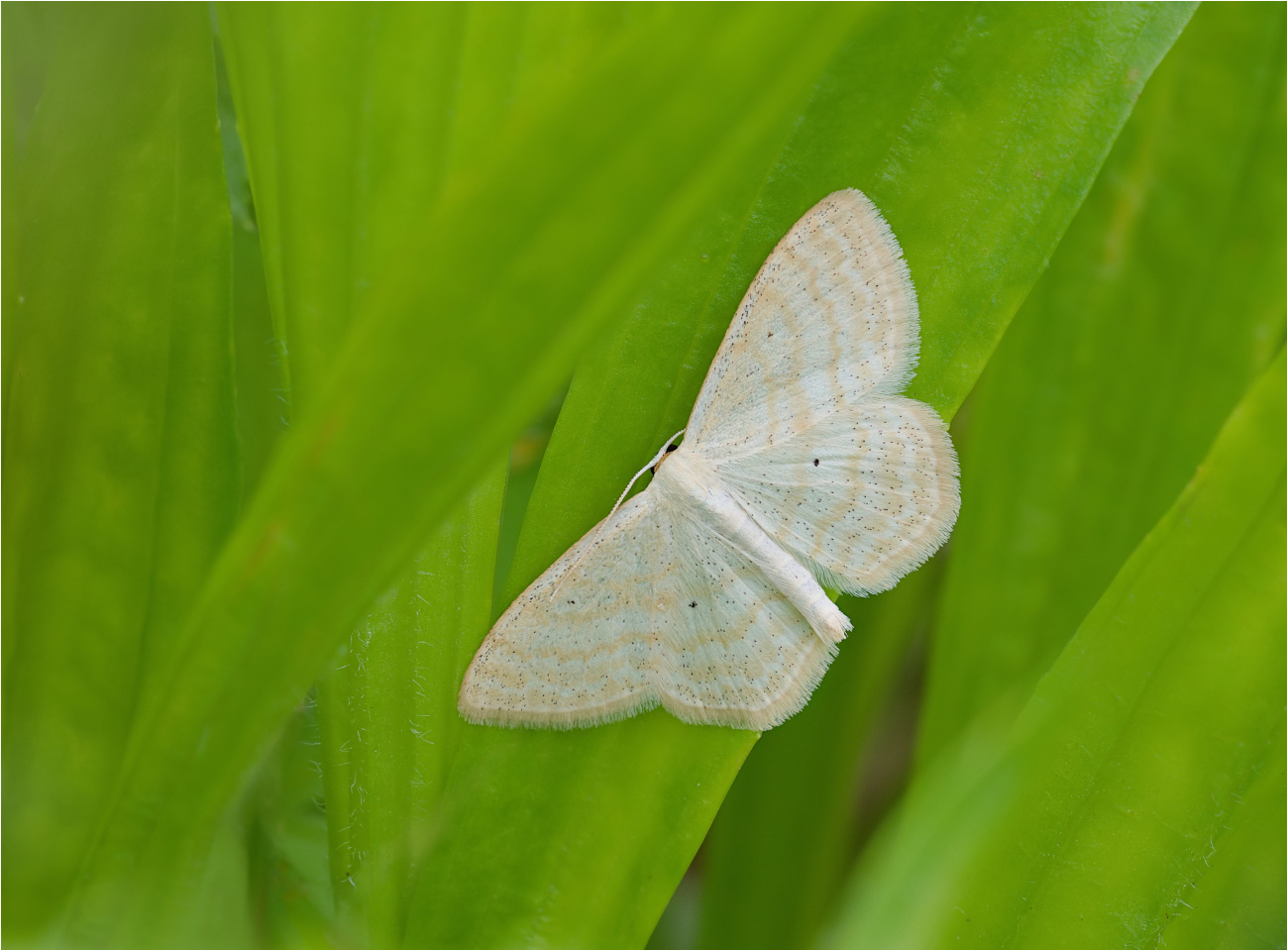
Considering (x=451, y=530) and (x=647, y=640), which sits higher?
(x=451, y=530)

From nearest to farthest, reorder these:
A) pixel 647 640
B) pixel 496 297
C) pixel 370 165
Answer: pixel 496 297
pixel 370 165
pixel 647 640

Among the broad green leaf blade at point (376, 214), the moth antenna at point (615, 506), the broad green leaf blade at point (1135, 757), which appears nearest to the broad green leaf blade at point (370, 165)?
the broad green leaf blade at point (376, 214)

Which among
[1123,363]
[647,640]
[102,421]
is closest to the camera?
[102,421]

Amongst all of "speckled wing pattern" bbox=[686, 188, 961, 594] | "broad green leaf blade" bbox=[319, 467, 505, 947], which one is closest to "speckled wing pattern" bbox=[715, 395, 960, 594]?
"speckled wing pattern" bbox=[686, 188, 961, 594]

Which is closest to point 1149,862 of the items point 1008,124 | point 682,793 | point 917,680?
point 682,793

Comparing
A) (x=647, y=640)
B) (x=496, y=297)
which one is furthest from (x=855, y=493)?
(x=496, y=297)

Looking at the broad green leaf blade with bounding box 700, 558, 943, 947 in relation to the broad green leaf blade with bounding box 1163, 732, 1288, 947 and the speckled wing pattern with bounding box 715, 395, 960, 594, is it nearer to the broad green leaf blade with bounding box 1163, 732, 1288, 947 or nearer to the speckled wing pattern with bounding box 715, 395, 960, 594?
the speckled wing pattern with bounding box 715, 395, 960, 594

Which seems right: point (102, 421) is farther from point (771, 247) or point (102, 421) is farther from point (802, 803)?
point (802, 803)
